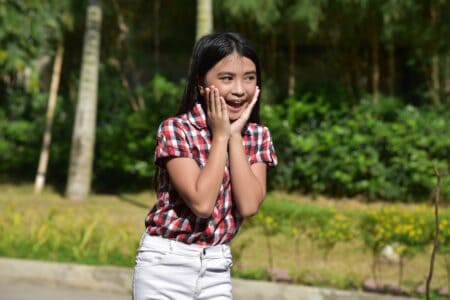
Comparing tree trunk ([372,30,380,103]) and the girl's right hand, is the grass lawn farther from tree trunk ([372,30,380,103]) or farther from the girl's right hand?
tree trunk ([372,30,380,103])

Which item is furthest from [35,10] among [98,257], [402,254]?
[402,254]

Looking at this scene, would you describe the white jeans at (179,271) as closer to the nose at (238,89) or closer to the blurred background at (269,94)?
the nose at (238,89)

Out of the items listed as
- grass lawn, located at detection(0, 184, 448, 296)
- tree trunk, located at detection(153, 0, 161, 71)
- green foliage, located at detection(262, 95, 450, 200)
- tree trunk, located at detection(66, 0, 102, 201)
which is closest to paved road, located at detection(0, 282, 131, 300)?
grass lawn, located at detection(0, 184, 448, 296)

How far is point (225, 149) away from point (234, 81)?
0.21 m

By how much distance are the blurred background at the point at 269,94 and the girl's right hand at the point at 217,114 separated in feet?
25.0

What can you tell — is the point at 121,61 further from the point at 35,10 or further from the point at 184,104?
the point at 184,104

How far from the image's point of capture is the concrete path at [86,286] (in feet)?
19.9

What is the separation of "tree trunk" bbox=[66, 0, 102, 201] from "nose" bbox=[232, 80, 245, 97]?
926 centimetres

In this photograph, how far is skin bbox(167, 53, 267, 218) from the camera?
8.04 ft

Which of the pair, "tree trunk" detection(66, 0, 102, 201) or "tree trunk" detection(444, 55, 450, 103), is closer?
"tree trunk" detection(66, 0, 102, 201)


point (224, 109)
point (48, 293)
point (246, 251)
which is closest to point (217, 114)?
point (224, 109)

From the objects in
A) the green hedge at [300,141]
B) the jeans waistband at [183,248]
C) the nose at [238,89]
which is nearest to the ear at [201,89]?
the nose at [238,89]

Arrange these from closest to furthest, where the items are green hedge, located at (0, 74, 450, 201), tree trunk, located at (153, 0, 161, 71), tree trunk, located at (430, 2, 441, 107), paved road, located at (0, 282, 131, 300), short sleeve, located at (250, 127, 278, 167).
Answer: short sleeve, located at (250, 127, 278, 167) → paved road, located at (0, 282, 131, 300) → green hedge, located at (0, 74, 450, 201) → tree trunk, located at (430, 2, 441, 107) → tree trunk, located at (153, 0, 161, 71)

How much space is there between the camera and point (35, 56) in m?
13.0
